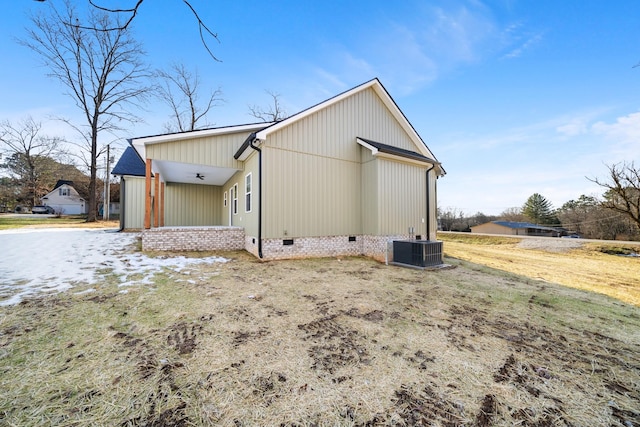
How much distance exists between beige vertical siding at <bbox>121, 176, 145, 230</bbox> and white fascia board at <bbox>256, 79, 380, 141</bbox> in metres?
9.52

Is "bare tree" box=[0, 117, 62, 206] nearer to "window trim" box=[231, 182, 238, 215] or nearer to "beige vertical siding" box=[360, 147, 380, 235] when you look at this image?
"window trim" box=[231, 182, 238, 215]

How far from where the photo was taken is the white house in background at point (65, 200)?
1351 inches

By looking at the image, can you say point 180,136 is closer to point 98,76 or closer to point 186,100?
point 186,100

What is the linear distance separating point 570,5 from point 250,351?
33.8ft

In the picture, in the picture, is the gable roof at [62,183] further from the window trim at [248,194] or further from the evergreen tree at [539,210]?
the evergreen tree at [539,210]

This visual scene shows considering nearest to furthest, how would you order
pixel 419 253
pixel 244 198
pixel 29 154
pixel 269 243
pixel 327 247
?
pixel 419 253, pixel 269 243, pixel 327 247, pixel 244 198, pixel 29 154

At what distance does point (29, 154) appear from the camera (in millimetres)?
24859

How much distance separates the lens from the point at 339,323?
3.30m

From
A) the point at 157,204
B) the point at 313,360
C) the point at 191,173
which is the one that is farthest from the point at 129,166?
the point at 313,360

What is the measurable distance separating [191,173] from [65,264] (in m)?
5.65

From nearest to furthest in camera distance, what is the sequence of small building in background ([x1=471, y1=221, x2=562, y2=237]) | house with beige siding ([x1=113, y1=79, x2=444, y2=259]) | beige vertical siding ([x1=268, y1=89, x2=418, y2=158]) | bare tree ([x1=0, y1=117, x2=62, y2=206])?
house with beige siding ([x1=113, y1=79, x2=444, y2=259]), beige vertical siding ([x1=268, y1=89, x2=418, y2=158]), bare tree ([x1=0, y1=117, x2=62, y2=206]), small building in background ([x1=471, y1=221, x2=562, y2=237])

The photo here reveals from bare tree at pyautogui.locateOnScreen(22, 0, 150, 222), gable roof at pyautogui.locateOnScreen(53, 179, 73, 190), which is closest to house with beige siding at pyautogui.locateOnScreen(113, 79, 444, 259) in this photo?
bare tree at pyautogui.locateOnScreen(22, 0, 150, 222)

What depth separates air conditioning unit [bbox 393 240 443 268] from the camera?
276 inches

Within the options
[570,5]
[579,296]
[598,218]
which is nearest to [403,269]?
[579,296]
